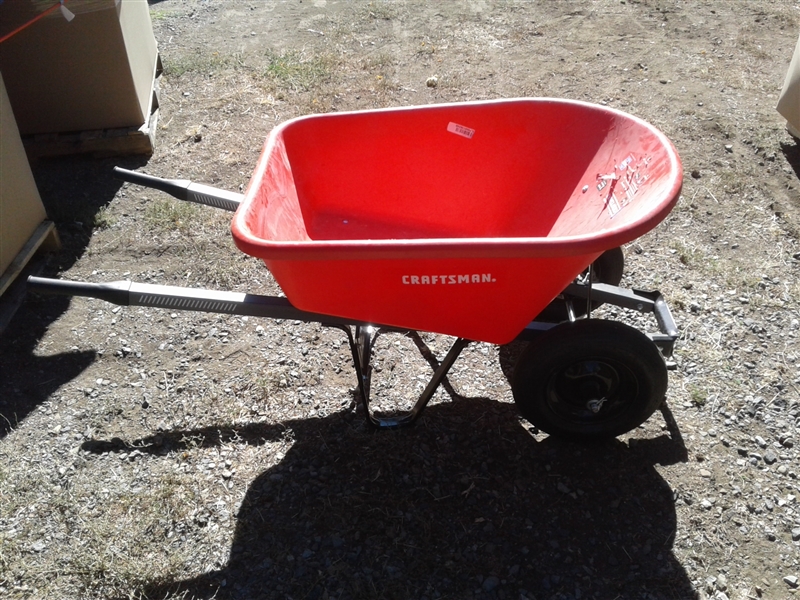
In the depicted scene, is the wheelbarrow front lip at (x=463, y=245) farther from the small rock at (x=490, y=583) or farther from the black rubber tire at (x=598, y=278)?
the small rock at (x=490, y=583)

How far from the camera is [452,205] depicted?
9.46 feet

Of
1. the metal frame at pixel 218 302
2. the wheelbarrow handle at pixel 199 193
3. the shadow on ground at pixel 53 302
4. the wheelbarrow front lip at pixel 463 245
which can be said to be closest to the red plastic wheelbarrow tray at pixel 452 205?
the wheelbarrow front lip at pixel 463 245

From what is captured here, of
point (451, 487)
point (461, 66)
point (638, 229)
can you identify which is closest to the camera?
point (638, 229)

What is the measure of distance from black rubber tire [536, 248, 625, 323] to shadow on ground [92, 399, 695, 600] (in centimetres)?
54

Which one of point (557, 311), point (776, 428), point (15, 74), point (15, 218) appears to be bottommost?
point (776, 428)

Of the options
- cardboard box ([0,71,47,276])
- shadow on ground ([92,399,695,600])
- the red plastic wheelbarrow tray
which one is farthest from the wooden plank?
the red plastic wheelbarrow tray

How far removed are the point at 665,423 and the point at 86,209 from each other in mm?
3322

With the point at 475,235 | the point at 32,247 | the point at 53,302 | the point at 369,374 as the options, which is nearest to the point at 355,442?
the point at 369,374

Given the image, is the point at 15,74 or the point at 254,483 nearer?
the point at 254,483

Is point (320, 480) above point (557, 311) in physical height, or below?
below

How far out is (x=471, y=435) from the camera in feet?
8.35

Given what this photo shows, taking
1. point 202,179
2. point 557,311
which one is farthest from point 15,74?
point 557,311

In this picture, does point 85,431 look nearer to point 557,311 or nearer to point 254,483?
point 254,483

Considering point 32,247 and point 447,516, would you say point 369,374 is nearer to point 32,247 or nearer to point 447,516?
point 447,516
